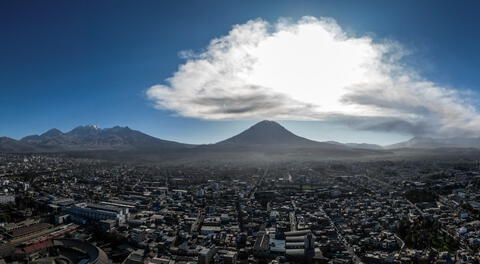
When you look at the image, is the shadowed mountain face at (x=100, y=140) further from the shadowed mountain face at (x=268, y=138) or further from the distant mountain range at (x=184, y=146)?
the shadowed mountain face at (x=268, y=138)

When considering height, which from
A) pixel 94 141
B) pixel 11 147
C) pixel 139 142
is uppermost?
pixel 94 141

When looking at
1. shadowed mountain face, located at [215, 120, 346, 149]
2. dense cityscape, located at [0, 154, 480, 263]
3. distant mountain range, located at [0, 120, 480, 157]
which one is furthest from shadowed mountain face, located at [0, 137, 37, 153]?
dense cityscape, located at [0, 154, 480, 263]

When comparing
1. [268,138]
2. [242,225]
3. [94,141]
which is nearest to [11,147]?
[94,141]

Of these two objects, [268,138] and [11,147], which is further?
[268,138]

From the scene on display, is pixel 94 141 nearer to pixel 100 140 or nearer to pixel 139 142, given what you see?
pixel 100 140

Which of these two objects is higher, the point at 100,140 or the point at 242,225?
the point at 100,140

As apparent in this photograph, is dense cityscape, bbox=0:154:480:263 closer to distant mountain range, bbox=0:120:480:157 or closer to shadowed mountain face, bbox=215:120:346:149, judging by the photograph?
distant mountain range, bbox=0:120:480:157

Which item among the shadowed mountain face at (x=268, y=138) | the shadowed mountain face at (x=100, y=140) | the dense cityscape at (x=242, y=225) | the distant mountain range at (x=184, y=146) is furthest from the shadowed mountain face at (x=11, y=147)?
the dense cityscape at (x=242, y=225)
